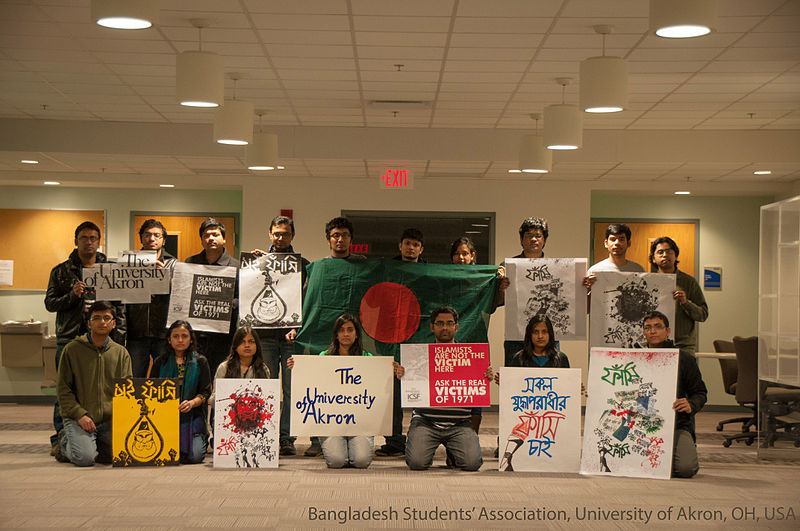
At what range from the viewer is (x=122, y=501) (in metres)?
4.32

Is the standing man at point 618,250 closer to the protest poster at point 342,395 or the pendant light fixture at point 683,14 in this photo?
the protest poster at point 342,395

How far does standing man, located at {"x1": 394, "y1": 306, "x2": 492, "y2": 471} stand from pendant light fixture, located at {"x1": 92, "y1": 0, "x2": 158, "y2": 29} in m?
2.56

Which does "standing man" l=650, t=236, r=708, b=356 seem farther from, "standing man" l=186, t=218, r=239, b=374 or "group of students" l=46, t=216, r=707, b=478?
"standing man" l=186, t=218, r=239, b=374

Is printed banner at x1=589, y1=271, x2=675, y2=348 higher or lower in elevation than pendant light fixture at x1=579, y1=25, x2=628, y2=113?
lower

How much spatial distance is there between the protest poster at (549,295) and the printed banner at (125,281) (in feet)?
7.85

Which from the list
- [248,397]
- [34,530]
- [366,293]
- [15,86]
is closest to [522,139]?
[366,293]

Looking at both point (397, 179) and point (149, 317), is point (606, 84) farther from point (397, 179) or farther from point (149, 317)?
point (397, 179)

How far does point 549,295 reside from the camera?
19.1 ft

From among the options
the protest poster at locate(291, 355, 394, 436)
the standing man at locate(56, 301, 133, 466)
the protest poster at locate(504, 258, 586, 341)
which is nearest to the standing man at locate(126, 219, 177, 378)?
the standing man at locate(56, 301, 133, 466)

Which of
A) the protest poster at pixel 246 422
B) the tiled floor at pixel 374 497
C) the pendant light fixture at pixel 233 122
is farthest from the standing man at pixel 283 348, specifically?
the pendant light fixture at pixel 233 122

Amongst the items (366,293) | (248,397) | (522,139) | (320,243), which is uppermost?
(522,139)

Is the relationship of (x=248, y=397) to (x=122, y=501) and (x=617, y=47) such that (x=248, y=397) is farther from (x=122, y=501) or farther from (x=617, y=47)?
(x=617, y=47)

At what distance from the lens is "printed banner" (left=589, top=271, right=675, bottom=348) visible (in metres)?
5.80

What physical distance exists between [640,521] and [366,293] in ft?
8.34
